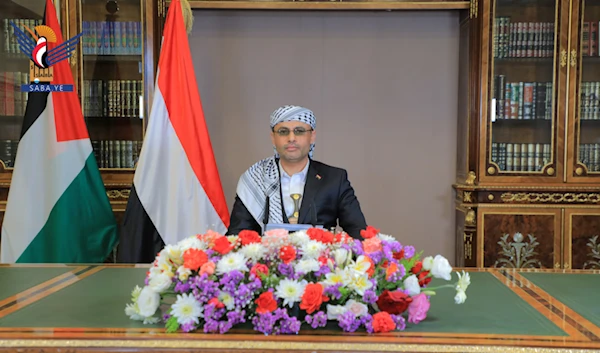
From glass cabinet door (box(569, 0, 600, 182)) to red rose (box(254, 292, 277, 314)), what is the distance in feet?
9.97

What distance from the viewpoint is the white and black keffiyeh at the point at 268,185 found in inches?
102

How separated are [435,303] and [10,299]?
3.74 feet

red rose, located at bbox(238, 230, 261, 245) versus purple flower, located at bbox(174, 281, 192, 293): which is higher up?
red rose, located at bbox(238, 230, 261, 245)

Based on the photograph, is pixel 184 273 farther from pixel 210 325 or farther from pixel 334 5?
pixel 334 5

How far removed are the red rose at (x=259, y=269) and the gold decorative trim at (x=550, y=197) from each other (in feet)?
9.08

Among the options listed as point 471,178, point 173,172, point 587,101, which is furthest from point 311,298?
point 587,101

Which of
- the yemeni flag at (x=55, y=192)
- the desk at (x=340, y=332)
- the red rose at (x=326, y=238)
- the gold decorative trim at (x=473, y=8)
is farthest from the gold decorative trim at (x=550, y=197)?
the red rose at (x=326, y=238)

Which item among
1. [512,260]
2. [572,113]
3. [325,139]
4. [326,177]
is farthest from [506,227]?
[326,177]

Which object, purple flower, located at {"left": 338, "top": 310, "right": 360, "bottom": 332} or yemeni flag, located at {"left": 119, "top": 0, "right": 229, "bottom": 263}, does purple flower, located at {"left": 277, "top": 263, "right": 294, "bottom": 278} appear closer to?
purple flower, located at {"left": 338, "top": 310, "right": 360, "bottom": 332}

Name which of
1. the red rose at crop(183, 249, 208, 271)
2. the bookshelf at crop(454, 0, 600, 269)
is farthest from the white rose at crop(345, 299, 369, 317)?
the bookshelf at crop(454, 0, 600, 269)

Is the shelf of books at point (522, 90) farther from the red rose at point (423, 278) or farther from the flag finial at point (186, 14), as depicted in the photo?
the red rose at point (423, 278)

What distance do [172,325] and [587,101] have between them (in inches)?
132

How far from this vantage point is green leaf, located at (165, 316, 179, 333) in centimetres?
127

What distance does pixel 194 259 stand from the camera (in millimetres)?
1295
